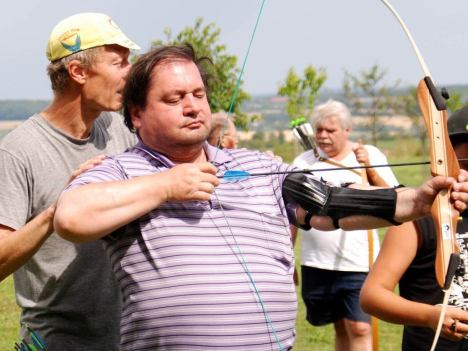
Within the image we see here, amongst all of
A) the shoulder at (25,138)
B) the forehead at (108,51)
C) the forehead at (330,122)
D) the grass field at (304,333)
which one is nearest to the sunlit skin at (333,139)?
the forehead at (330,122)

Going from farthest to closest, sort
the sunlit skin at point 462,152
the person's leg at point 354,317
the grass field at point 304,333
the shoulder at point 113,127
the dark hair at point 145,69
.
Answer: the grass field at point 304,333, the person's leg at point 354,317, the shoulder at point 113,127, the sunlit skin at point 462,152, the dark hair at point 145,69

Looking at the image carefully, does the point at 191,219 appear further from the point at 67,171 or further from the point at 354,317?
the point at 354,317

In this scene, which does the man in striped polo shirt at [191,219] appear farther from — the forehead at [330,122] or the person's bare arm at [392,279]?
the forehead at [330,122]

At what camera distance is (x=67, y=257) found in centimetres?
297

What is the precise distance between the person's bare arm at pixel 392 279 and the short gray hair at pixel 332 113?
3.09 metres

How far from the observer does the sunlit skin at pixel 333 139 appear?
6.05 m

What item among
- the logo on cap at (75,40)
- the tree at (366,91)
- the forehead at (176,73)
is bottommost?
the tree at (366,91)

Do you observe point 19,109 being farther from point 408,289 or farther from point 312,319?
point 312,319

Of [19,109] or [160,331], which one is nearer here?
[160,331]

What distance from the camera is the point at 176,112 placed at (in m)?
2.49

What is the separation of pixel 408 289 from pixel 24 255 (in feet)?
4.20

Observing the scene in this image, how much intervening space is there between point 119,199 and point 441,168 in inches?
34.0

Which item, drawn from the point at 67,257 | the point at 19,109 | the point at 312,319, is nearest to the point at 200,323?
the point at 67,257

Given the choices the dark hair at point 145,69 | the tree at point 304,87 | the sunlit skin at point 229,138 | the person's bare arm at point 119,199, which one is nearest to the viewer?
the person's bare arm at point 119,199
